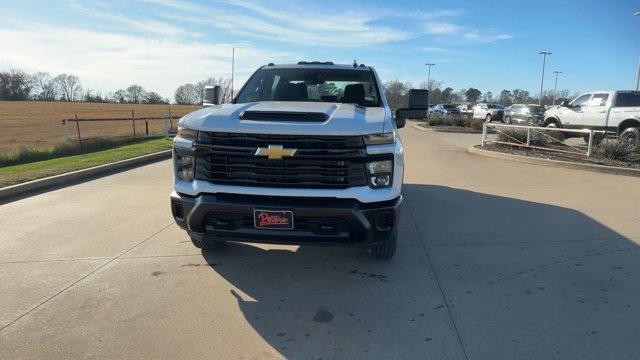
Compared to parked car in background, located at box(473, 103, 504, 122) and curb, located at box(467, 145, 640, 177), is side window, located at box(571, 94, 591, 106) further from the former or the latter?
parked car in background, located at box(473, 103, 504, 122)

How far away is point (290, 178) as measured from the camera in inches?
148

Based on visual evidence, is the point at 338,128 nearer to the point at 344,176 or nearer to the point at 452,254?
→ the point at 344,176

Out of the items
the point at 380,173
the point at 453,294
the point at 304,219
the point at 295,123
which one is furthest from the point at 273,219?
the point at 453,294

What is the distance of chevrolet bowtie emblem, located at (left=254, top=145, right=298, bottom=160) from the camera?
367 cm

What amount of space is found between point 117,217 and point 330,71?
3.30 meters

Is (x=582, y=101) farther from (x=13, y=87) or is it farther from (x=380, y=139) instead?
(x=13, y=87)

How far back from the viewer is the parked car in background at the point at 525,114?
28.4 metres

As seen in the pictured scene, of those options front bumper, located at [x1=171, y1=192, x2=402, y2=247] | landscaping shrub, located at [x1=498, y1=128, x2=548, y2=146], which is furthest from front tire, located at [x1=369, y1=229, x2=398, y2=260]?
landscaping shrub, located at [x1=498, y1=128, x2=548, y2=146]

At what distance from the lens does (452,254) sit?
15.7ft

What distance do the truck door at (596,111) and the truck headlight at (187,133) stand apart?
613 inches

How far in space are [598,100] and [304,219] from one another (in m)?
15.7

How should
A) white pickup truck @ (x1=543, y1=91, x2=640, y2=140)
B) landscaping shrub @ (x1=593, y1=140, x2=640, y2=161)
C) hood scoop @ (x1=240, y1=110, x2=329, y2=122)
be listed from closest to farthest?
1. hood scoop @ (x1=240, y1=110, x2=329, y2=122)
2. landscaping shrub @ (x1=593, y1=140, x2=640, y2=161)
3. white pickup truck @ (x1=543, y1=91, x2=640, y2=140)

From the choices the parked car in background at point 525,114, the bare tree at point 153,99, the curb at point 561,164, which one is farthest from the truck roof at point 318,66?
the bare tree at point 153,99

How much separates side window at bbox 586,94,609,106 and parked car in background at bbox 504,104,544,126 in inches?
454
